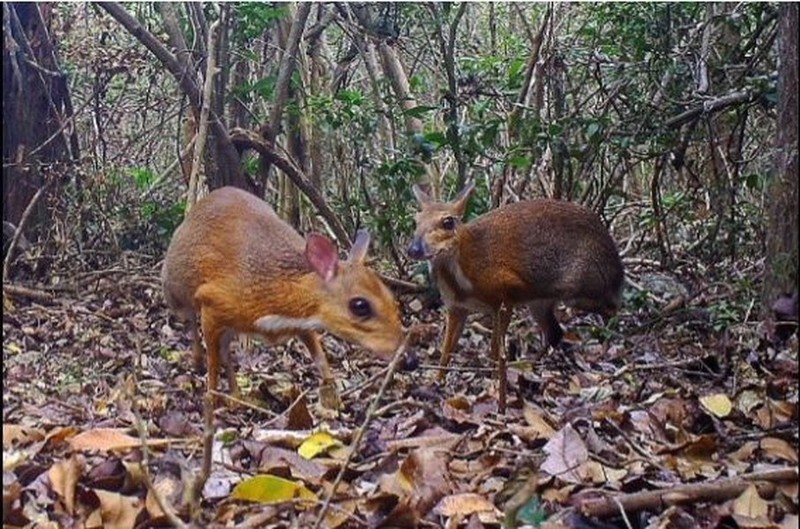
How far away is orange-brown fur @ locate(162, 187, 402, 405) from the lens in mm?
3303

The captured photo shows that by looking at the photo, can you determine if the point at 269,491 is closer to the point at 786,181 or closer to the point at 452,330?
the point at 786,181

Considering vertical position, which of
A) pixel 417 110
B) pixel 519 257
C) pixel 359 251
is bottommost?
pixel 519 257

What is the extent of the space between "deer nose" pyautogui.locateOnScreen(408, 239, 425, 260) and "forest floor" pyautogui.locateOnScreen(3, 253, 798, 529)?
4.43ft

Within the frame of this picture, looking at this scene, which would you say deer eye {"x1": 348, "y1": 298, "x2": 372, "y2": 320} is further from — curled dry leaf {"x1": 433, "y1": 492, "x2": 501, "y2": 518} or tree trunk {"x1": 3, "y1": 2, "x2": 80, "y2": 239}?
curled dry leaf {"x1": 433, "y1": 492, "x2": 501, "y2": 518}

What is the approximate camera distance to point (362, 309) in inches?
129

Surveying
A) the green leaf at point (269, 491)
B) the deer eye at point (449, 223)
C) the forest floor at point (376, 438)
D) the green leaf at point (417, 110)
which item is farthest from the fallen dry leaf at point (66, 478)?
the green leaf at point (417, 110)

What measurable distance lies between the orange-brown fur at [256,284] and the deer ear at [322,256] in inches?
0.6

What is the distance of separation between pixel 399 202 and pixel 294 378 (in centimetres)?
190

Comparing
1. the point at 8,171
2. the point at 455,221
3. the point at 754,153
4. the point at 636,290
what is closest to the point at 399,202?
the point at 455,221

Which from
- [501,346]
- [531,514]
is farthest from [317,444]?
[501,346]

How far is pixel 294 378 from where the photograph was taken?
134 inches

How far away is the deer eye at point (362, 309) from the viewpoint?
328cm

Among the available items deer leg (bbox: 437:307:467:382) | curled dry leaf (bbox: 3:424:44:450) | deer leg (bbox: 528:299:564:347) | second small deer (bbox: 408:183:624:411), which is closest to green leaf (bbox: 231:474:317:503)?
curled dry leaf (bbox: 3:424:44:450)

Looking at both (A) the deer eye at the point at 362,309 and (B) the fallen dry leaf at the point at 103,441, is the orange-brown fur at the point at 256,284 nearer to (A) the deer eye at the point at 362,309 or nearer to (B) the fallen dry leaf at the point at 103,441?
(A) the deer eye at the point at 362,309
